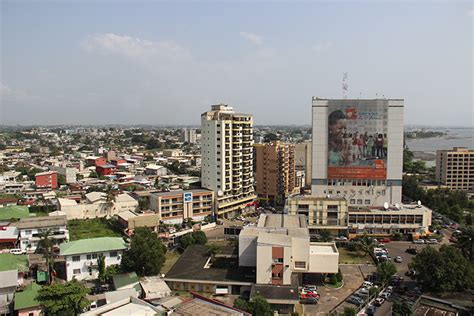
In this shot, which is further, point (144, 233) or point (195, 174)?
point (195, 174)

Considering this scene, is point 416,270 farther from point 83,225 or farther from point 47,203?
point 47,203

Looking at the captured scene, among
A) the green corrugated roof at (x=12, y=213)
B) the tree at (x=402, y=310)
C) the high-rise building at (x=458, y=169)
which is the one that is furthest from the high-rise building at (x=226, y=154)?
the high-rise building at (x=458, y=169)

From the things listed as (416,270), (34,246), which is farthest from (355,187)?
(34,246)

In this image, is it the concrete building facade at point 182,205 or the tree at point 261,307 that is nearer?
the tree at point 261,307

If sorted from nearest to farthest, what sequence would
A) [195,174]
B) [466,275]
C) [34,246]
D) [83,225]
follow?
[466,275] → [34,246] → [83,225] → [195,174]

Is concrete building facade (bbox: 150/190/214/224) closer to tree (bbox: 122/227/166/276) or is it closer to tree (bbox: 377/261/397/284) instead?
tree (bbox: 122/227/166/276)

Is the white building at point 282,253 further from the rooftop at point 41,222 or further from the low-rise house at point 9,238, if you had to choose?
the low-rise house at point 9,238
